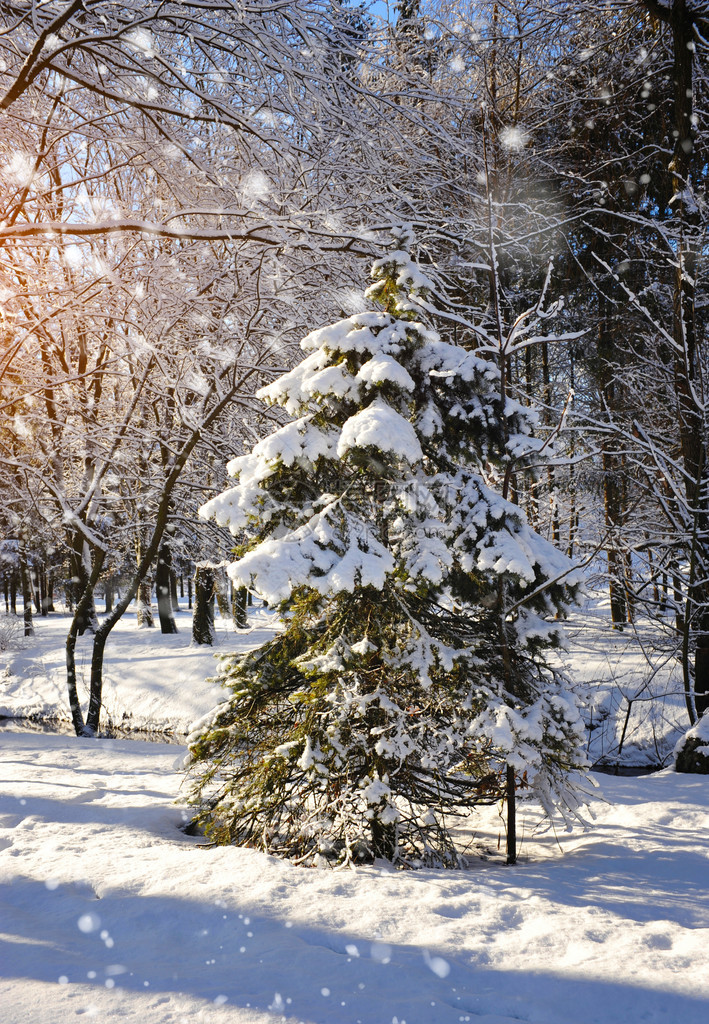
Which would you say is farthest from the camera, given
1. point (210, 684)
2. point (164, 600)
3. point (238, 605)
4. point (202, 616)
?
point (164, 600)

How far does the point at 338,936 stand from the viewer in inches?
110

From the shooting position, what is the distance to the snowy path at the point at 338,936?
90.1 inches

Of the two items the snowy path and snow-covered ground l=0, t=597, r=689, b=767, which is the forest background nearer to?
snow-covered ground l=0, t=597, r=689, b=767

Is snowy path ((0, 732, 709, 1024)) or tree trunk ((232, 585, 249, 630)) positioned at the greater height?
tree trunk ((232, 585, 249, 630))

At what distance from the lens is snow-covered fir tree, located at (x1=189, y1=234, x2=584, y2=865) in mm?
4098

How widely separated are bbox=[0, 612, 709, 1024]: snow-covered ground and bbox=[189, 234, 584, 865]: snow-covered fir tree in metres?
0.58

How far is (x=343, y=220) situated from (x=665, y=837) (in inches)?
262

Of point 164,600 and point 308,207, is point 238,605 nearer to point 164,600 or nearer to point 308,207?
point 308,207

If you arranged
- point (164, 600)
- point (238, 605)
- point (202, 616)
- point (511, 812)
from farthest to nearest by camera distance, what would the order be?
point (164, 600), point (202, 616), point (238, 605), point (511, 812)

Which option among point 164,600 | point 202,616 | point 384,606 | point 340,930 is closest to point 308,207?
point 384,606

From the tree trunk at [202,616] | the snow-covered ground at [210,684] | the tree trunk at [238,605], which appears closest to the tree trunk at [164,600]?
the snow-covered ground at [210,684]

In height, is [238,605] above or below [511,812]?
above

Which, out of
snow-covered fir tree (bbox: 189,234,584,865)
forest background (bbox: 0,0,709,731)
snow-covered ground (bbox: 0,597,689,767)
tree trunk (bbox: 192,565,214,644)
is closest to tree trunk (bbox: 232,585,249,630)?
forest background (bbox: 0,0,709,731)

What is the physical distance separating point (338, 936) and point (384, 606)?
2.09 meters
